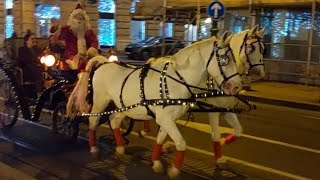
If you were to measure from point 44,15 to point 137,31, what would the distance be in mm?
8382

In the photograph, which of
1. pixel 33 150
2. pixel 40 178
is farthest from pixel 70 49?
pixel 40 178

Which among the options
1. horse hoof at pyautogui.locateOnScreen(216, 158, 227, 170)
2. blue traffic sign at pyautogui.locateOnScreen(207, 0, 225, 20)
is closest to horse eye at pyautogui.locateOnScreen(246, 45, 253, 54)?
horse hoof at pyautogui.locateOnScreen(216, 158, 227, 170)

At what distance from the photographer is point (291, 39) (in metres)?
22.0

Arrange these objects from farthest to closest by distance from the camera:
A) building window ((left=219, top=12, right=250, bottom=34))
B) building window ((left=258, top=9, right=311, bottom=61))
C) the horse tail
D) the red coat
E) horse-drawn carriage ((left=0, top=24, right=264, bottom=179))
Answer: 1. building window ((left=219, top=12, right=250, bottom=34))
2. building window ((left=258, top=9, right=311, bottom=61))
3. the red coat
4. the horse tail
5. horse-drawn carriage ((left=0, top=24, right=264, bottom=179))

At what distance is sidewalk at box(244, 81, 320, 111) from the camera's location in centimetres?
1634

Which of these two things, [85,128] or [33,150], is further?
[85,128]

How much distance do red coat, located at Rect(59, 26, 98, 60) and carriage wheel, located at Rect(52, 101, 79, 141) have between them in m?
0.88

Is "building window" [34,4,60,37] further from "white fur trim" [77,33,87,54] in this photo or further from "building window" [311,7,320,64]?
"white fur trim" [77,33,87,54]

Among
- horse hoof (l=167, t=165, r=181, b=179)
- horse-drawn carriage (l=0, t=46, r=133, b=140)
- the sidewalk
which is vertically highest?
horse-drawn carriage (l=0, t=46, r=133, b=140)

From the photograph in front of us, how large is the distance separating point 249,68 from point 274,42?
51.3 feet

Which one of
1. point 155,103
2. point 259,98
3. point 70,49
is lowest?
point 259,98

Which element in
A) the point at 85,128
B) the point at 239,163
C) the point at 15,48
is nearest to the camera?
the point at 239,163

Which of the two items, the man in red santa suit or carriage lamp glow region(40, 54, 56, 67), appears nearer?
the man in red santa suit

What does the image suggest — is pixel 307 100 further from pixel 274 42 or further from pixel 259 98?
pixel 274 42
